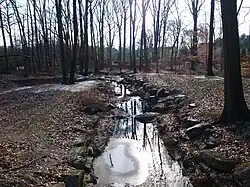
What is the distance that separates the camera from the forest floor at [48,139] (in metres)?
A: 6.92

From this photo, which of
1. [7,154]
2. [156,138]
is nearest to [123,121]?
[156,138]

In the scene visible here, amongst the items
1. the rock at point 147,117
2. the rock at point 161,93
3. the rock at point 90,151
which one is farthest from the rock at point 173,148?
the rock at point 161,93

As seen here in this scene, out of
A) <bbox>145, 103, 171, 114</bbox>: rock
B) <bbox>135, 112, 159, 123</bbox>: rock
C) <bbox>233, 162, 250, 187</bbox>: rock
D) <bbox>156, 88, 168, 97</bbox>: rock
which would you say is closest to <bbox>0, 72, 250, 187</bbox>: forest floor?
<bbox>233, 162, 250, 187</bbox>: rock

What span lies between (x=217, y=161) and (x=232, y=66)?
331 cm

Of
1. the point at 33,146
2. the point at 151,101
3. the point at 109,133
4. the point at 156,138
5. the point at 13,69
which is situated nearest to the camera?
the point at 33,146

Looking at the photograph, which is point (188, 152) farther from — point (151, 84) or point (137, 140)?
point (151, 84)

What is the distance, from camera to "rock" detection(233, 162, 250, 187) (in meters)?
6.06

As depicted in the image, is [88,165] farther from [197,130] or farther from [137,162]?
[197,130]

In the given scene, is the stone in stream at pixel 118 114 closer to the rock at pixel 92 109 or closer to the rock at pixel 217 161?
Answer: the rock at pixel 92 109

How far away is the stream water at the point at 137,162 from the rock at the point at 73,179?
780 millimetres

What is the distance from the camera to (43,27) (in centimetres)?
3903

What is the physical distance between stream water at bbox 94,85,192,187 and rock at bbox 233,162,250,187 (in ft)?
4.52

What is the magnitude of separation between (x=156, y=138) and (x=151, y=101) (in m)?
7.21

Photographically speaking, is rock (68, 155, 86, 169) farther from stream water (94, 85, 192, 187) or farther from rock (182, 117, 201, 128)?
rock (182, 117, 201, 128)
